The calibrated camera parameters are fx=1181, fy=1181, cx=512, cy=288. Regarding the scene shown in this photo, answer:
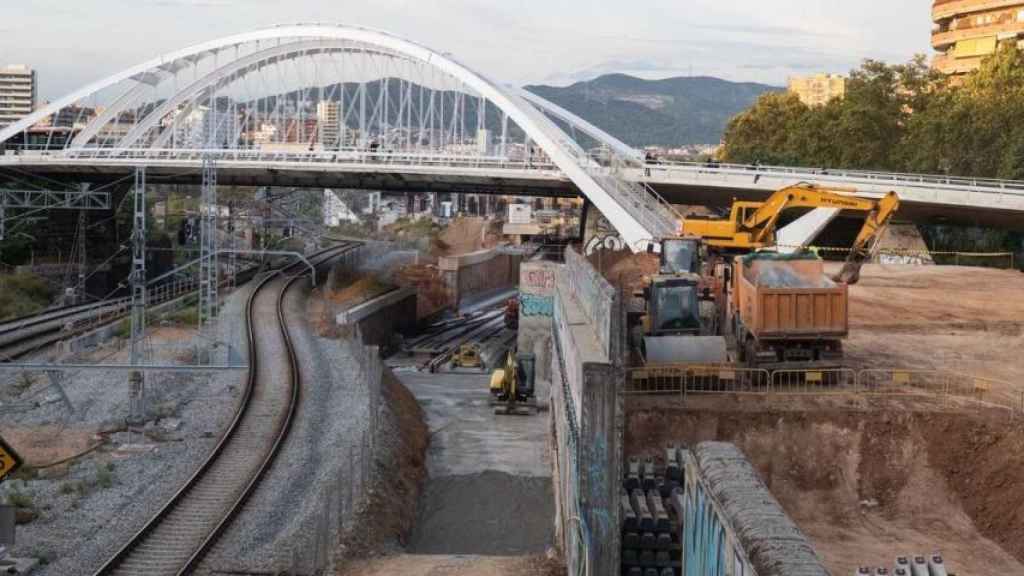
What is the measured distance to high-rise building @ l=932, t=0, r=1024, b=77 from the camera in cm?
8600

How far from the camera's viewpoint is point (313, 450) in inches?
912

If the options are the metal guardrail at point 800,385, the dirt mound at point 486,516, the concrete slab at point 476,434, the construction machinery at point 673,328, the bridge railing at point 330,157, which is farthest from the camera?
the bridge railing at point 330,157

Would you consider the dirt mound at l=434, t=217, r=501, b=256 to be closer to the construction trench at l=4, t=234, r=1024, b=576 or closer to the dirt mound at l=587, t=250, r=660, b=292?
the dirt mound at l=587, t=250, r=660, b=292

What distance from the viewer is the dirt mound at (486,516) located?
20.2 meters

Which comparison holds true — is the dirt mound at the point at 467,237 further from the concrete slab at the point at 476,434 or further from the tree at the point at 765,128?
the concrete slab at the point at 476,434

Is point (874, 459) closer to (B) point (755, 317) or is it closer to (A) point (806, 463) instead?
(A) point (806, 463)

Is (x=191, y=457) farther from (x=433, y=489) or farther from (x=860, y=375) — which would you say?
(x=860, y=375)

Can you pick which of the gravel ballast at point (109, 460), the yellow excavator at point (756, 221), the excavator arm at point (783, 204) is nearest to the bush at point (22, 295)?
the gravel ballast at point (109, 460)

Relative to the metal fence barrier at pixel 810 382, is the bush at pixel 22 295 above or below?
below

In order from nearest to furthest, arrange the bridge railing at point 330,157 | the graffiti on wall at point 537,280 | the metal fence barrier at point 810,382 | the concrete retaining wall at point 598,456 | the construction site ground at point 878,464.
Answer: the concrete retaining wall at point 598,456
the construction site ground at point 878,464
the metal fence barrier at point 810,382
the graffiti on wall at point 537,280
the bridge railing at point 330,157

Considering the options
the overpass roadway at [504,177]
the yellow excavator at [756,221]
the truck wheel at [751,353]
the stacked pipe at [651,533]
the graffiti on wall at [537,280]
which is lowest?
the stacked pipe at [651,533]

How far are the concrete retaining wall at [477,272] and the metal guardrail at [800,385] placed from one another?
44608 mm

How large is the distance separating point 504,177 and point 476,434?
2638 cm

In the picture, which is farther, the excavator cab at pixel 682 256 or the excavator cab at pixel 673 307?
the excavator cab at pixel 682 256
